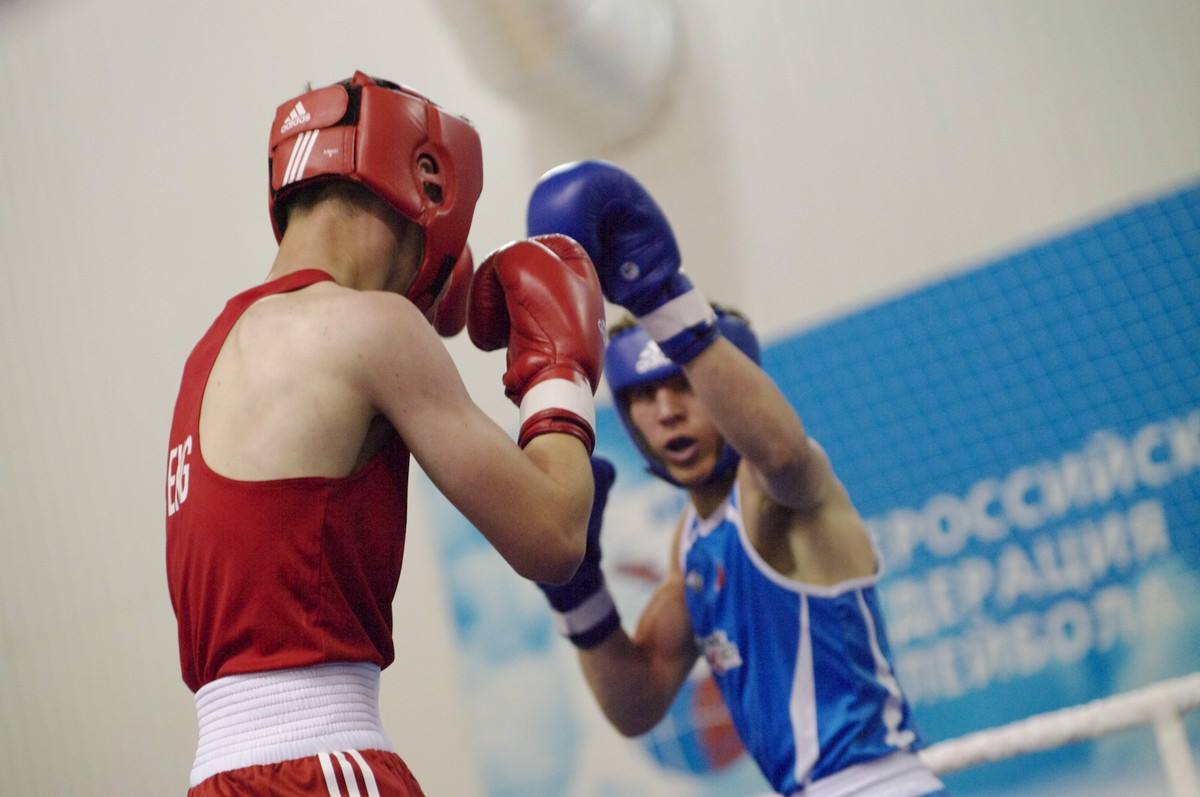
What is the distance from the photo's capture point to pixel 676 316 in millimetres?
2010

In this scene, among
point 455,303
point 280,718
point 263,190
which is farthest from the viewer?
point 263,190

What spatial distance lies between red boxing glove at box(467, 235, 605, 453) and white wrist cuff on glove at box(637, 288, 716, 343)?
0.45m

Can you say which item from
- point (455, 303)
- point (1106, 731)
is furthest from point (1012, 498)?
point (455, 303)

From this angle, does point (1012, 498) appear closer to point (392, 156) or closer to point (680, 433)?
point (680, 433)

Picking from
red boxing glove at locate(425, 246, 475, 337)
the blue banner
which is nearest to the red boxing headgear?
red boxing glove at locate(425, 246, 475, 337)

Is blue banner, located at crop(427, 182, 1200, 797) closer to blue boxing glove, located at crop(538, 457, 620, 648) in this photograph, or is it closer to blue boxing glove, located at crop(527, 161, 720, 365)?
blue boxing glove, located at crop(538, 457, 620, 648)

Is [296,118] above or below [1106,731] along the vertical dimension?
above

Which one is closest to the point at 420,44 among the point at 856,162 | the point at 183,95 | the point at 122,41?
the point at 183,95

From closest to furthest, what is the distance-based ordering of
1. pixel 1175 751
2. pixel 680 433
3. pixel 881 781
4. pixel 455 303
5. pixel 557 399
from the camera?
pixel 557 399 → pixel 455 303 → pixel 881 781 → pixel 1175 751 → pixel 680 433

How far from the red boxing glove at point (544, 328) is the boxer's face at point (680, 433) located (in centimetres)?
78

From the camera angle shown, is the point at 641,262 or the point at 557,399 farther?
the point at 641,262

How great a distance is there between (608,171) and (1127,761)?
7.34 ft

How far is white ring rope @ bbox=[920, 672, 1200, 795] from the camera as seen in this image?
221 cm

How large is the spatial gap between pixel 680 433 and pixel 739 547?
26 cm
